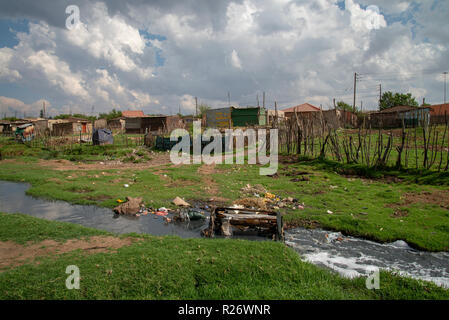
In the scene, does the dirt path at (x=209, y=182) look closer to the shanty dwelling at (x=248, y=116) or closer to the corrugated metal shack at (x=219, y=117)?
the shanty dwelling at (x=248, y=116)

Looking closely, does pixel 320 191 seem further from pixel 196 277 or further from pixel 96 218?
pixel 96 218

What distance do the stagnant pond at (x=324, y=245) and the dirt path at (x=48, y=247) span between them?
3.38 ft

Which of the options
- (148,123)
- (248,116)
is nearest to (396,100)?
(248,116)

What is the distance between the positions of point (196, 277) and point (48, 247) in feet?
8.67

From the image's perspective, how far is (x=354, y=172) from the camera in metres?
10.4

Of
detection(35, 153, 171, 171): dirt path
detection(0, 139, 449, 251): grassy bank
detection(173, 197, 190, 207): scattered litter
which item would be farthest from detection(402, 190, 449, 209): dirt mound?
detection(35, 153, 171, 171): dirt path

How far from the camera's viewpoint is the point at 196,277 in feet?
11.6

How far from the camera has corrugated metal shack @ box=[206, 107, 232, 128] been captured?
1165 inches

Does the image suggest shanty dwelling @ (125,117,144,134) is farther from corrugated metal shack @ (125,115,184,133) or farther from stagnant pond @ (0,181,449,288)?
stagnant pond @ (0,181,449,288)

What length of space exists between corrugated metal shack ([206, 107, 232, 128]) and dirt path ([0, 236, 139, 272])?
24.7 meters

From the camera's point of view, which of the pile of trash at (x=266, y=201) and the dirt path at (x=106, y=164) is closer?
the pile of trash at (x=266, y=201)

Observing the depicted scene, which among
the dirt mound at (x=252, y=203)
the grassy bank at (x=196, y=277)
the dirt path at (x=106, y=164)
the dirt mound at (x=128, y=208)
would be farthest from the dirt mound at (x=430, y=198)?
the dirt path at (x=106, y=164)

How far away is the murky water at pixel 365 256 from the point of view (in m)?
4.20
